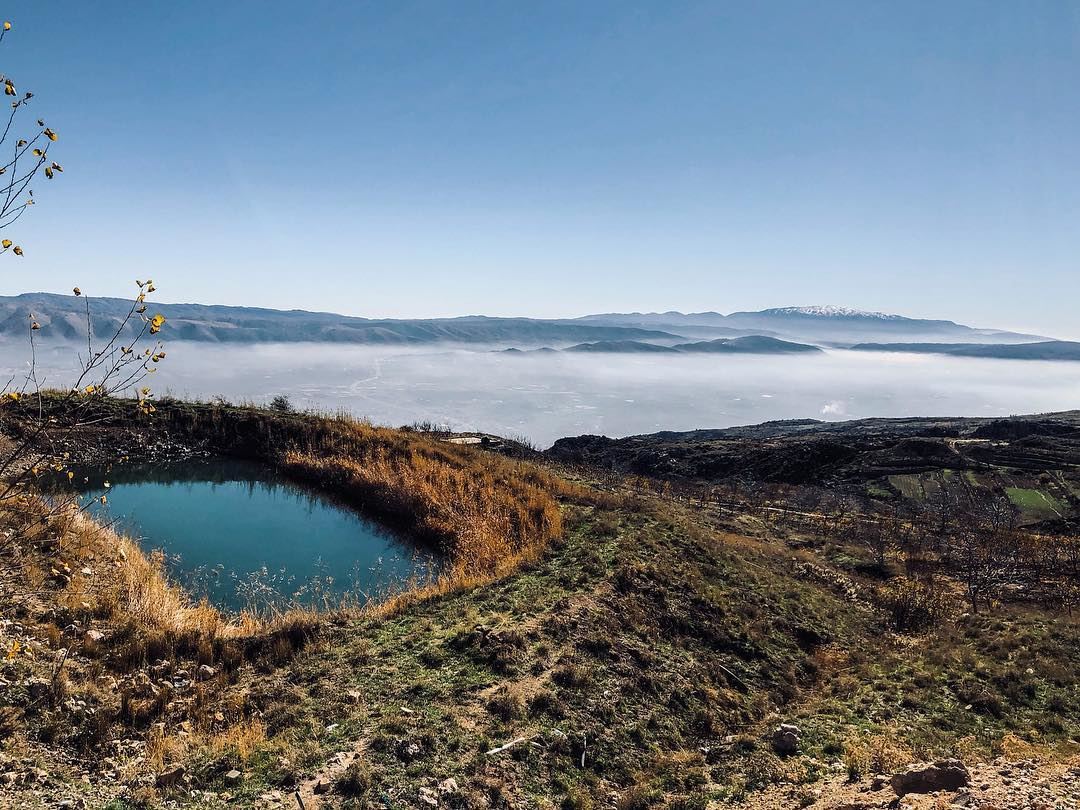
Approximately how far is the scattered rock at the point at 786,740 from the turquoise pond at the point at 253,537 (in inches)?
320

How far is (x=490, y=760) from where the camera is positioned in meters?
6.77

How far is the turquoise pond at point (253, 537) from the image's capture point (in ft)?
42.9

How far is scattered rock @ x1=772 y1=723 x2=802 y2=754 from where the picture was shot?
7.62 metres

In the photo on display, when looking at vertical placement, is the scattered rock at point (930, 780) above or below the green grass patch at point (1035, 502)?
above

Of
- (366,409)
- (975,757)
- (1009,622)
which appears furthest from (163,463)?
(366,409)

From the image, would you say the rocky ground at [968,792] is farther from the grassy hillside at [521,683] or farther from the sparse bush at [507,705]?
the sparse bush at [507,705]

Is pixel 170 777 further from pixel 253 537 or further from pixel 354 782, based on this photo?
pixel 253 537

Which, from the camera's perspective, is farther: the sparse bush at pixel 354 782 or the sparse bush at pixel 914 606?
the sparse bush at pixel 914 606

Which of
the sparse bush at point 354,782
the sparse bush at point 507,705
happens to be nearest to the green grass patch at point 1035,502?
the sparse bush at point 507,705

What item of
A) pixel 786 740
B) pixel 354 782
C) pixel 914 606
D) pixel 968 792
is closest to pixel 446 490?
pixel 354 782

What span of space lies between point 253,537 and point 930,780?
53.1 feet

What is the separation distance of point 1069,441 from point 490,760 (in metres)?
86.7

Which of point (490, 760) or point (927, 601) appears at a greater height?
point (490, 760)

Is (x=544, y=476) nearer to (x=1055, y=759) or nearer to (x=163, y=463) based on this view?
(x=163, y=463)
